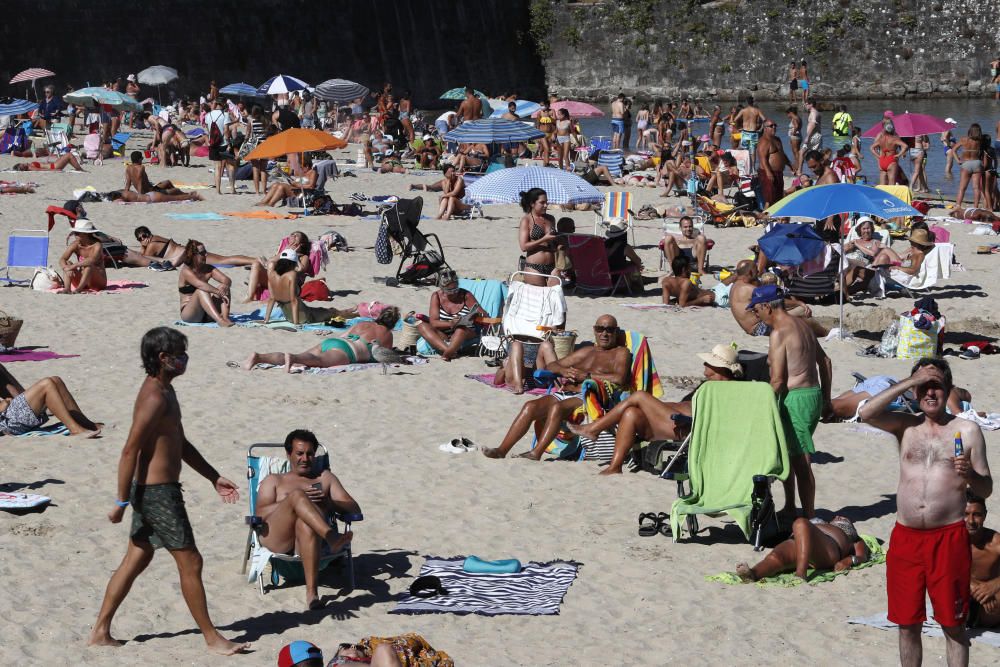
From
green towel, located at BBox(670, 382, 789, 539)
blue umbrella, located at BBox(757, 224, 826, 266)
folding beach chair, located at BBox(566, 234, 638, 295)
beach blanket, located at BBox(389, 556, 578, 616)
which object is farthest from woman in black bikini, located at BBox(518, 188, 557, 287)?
beach blanket, located at BBox(389, 556, 578, 616)

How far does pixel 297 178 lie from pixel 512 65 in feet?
92.5

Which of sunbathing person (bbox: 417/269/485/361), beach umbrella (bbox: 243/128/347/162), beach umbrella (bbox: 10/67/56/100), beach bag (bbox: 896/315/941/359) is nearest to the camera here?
sunbathing person (bbox: 417/269/485/361)

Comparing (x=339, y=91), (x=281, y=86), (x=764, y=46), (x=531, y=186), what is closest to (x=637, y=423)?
(x=531, y=186)

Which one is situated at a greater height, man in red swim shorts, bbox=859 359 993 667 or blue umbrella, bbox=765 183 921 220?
blue umbrella, bbox=765 183 921 220

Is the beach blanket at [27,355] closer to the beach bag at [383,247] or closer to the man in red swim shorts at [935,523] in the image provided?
the beach bag at [383,247]

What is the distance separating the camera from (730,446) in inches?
261

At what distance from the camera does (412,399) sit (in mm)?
9367

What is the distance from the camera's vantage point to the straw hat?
693 centimetres

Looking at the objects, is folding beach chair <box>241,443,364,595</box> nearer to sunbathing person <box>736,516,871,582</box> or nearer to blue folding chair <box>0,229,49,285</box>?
sunbathing person <box>736,516,871,582</box>

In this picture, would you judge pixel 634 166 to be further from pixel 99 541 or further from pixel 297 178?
pixel 99 541

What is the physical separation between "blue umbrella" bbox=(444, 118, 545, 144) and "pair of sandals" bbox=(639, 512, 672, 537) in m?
13.9

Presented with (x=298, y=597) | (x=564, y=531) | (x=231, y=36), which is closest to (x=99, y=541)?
(x=298, y=597)

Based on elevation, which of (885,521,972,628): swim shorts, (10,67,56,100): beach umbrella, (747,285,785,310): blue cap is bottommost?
(885,521,972,628): swim shorts

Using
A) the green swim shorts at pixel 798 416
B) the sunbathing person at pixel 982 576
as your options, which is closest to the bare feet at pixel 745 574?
the green swim shorts at pixel 798 416
